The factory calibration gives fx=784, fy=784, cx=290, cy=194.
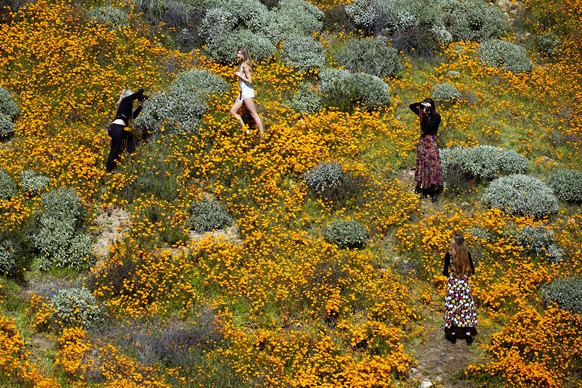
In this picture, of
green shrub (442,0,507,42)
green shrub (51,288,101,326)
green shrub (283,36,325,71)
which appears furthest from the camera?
green shrub (442,0,507,42)

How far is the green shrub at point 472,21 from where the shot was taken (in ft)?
86.1

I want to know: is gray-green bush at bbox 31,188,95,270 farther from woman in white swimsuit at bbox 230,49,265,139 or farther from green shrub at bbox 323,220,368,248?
green shrub at bbox 323,220,368,248

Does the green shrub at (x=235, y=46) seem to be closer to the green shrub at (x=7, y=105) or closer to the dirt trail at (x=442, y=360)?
the green shrub at (x=7, y=105)

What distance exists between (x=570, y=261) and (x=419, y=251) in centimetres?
→ 336

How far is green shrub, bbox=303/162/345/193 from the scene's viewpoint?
59.8ft

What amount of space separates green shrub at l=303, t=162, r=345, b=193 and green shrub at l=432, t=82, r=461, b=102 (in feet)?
Result: 17.4

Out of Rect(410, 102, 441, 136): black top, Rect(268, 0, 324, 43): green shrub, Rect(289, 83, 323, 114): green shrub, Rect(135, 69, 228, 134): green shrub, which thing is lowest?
Rect(135, 69, 228, 134): green shrub

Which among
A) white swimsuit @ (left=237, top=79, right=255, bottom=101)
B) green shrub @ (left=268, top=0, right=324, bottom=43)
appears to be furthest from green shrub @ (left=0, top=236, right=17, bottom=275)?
green shrub @ (left=268, top=0, right=324, bottom=43)

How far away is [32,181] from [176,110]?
4.10m

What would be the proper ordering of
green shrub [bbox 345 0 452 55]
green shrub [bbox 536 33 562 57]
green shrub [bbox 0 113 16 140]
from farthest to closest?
1. green shrub [bbox 536 33 562 57]
2. green shrub [bbox 345 0 452 55]
3. green shrub [bbox 0 113 16 140]

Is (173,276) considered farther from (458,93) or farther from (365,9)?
(365,9)

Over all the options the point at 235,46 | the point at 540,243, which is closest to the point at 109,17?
the point at 235,46

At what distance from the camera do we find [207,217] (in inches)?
677

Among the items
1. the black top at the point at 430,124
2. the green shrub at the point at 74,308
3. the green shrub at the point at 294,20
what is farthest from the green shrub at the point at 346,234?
the green shrub at the point at 294,20
